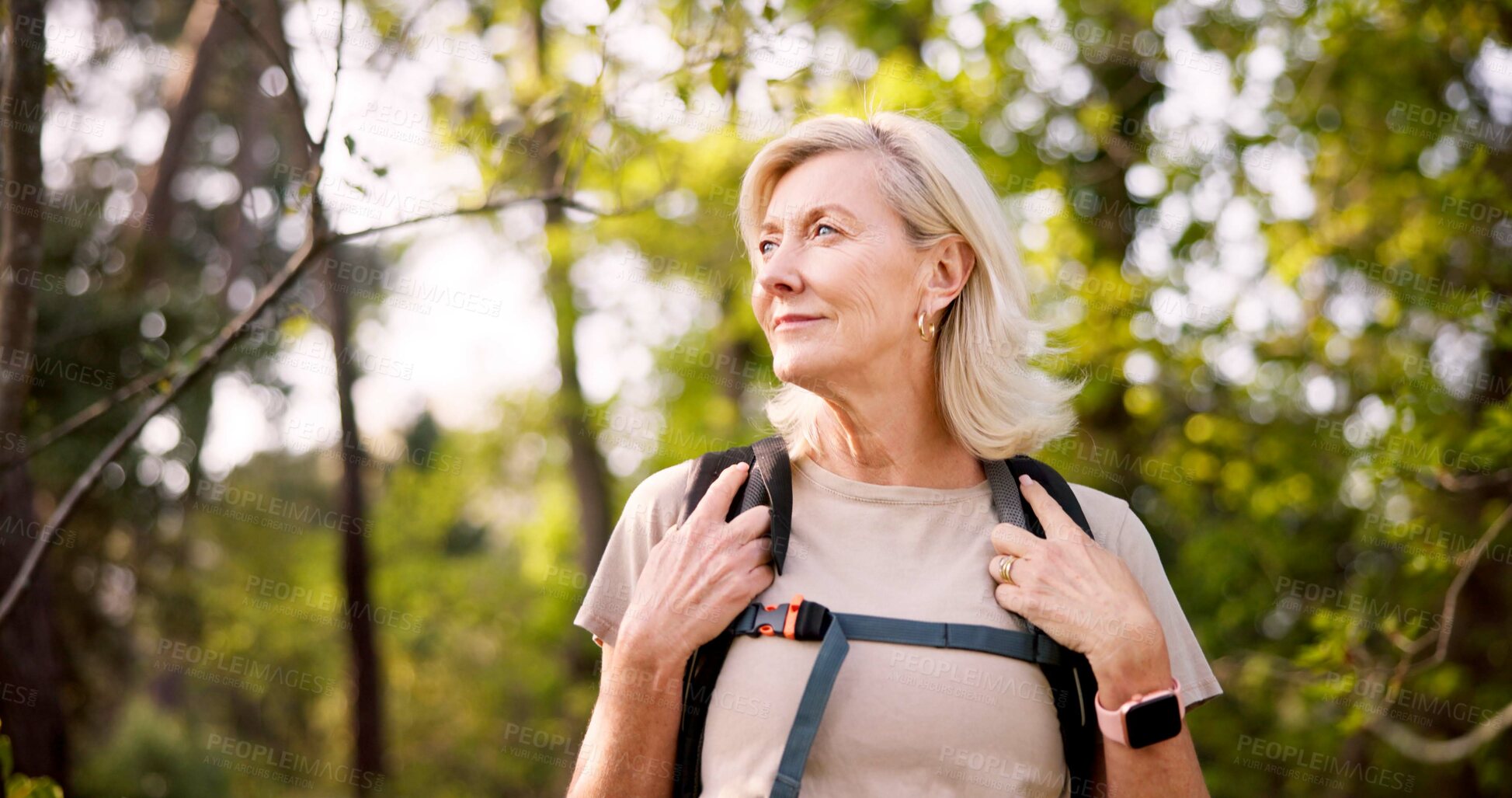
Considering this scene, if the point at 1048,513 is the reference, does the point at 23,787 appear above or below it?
below

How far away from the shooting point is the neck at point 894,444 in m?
2.47

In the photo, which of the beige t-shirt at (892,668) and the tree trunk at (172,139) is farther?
the tree trunk at (172,139)

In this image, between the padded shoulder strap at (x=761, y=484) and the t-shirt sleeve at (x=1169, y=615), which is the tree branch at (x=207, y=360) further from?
the t-shirt sleeve at (x=1169, y=615)

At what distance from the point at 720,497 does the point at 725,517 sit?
0.05 metres

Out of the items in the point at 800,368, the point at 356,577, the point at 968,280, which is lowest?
the point at 356,577

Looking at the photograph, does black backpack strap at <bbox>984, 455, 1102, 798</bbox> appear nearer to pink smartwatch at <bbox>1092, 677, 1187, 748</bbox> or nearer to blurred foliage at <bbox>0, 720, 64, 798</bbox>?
pink smartwatch at <bbox>1092, 677, 1187, 748</bbox>

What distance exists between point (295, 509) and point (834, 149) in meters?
17.0

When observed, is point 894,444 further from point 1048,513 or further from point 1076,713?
point 1076,713

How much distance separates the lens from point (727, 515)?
239cm

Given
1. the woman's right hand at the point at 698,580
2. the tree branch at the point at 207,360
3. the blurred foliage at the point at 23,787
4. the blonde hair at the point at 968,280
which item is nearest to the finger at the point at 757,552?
the woman's right hand at the point at 698,580

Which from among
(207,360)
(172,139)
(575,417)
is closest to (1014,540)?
(207,360)

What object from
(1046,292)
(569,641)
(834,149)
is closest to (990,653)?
(834,149)

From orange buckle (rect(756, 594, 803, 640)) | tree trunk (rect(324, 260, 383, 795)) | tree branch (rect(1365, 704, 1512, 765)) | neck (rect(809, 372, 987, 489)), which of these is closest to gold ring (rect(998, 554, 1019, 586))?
neck (rect(809, 372, 987, 489))

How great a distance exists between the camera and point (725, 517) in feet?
7.77
